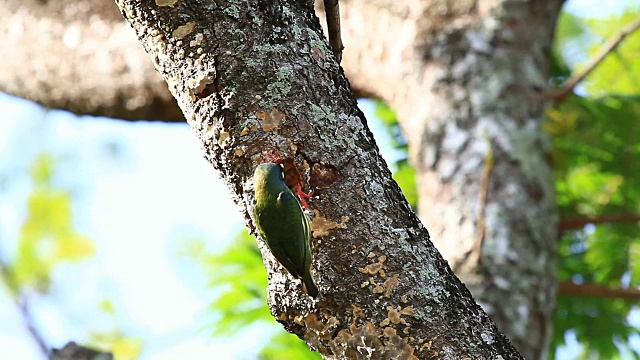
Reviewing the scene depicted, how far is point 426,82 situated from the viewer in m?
2.93

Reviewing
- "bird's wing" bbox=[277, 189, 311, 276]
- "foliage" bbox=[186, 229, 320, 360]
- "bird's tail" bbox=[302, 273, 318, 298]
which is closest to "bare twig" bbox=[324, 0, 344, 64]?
"bird's wing" bbox=[277, 189, 311, 276]

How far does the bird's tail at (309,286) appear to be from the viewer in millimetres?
1149

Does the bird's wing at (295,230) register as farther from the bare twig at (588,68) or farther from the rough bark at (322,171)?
the bare twig at (588,68)

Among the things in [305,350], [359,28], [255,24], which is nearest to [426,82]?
[359,28]

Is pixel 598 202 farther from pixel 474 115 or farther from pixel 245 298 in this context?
pixel 245 298

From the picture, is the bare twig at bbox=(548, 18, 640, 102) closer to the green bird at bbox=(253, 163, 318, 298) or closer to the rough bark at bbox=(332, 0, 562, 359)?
the rough bark at bbox=(332, 0, 562, 359)

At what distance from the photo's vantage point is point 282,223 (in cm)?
118

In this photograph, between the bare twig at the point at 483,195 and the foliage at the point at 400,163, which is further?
the foliage at the point at 400,163

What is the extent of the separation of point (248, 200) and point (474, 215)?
62.4 inches

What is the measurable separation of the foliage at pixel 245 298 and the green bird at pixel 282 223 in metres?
1.33

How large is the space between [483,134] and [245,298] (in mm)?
1015

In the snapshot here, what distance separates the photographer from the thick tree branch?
115 inches

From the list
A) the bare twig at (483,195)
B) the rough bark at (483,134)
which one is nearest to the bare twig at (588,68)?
the rough bark at (483,134)

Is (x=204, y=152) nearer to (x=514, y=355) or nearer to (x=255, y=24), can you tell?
(x=255, y=24)
